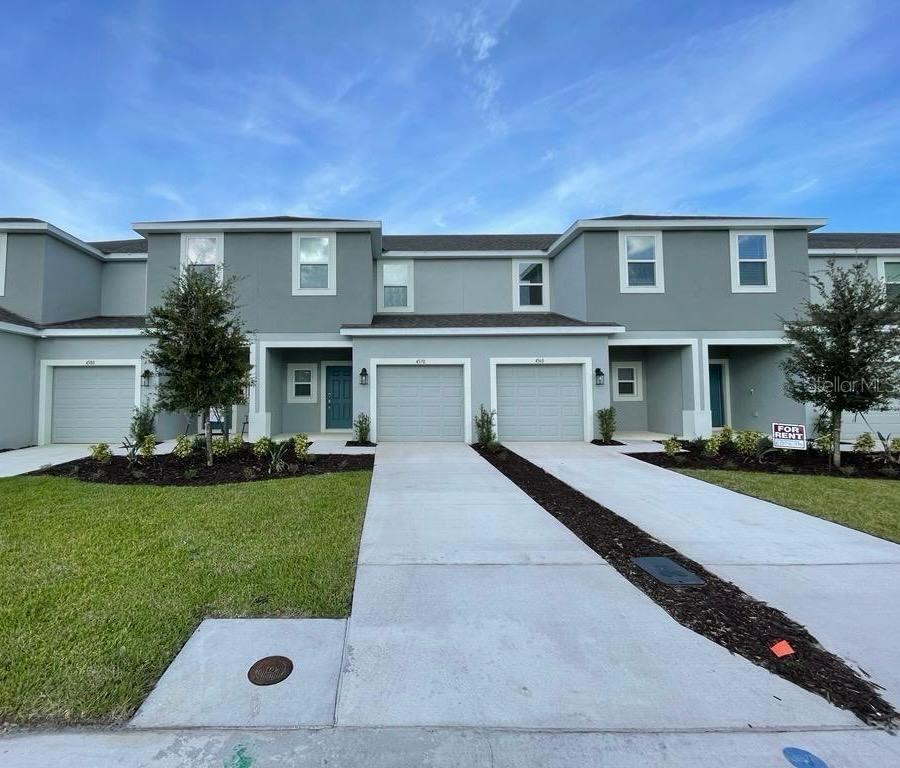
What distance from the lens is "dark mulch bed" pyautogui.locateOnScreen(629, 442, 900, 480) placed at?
7852 mm

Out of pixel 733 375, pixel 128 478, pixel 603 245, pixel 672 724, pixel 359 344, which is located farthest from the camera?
pixel 733 375

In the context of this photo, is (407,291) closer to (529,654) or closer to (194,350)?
(194,350)

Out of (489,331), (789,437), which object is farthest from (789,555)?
(489,331)

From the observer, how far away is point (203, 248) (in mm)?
12289

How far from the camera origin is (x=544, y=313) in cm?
1426

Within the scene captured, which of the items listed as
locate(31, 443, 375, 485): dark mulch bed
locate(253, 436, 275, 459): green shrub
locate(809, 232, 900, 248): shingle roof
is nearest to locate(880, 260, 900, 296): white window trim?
locate(809, 232, 900, 248): shingle roof

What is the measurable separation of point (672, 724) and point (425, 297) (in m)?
13.2

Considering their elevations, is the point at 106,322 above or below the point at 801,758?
above

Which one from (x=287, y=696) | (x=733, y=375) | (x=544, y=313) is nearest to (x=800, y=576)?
(x=287, y=696)

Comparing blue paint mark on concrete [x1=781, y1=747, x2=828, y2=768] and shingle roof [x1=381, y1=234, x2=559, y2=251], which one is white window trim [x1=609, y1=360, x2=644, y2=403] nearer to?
shingle roof [x1=381, y1=234, x2=559, y2=251]

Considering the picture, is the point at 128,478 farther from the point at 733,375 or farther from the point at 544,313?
the point at 733,375

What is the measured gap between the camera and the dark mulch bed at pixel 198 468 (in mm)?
7059

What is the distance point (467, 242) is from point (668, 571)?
45.4ft

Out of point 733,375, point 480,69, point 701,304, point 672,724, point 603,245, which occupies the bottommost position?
point 672,724
